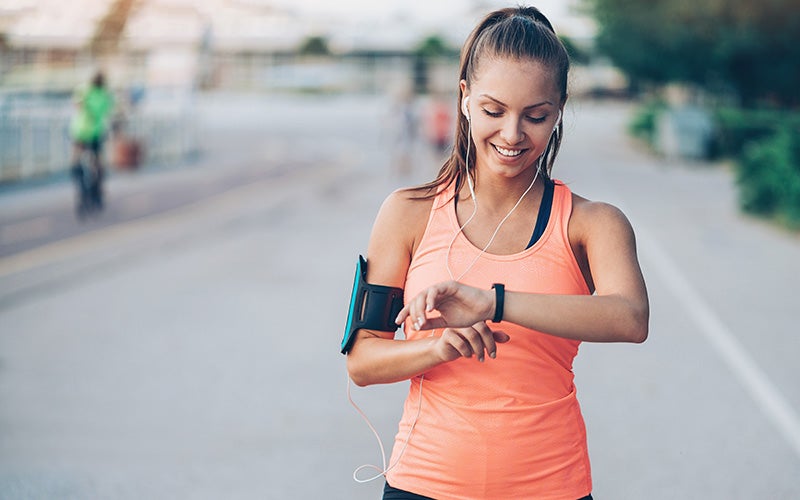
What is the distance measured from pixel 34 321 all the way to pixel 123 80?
88.9 ft

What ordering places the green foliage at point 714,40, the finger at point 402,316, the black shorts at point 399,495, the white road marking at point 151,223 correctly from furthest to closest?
the green foliage at point 714,40 < the white road marking at point 151,223 < the black shorts at point 399,495 < the finger at point 402,316

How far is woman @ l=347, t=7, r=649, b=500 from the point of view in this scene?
2.29 metres

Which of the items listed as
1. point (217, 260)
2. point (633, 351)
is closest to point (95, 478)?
point (633, 351)

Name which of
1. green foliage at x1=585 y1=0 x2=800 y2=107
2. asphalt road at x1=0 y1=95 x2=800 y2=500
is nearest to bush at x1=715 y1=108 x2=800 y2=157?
green foliage at x1=585 y1=0 x2=800 y2=107

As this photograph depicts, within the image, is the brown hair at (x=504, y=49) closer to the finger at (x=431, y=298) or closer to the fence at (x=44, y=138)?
the finger at (x=431, y=298)

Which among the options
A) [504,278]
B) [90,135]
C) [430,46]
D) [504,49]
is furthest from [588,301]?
[430,46]

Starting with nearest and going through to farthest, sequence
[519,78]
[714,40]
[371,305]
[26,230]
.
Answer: [519,78]
[371,305]
[26,230]
[714,40]

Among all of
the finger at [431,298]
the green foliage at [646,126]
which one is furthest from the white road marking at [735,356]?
the green foliage at [646,126]

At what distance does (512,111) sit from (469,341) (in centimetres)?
50

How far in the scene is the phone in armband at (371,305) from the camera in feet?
7.82

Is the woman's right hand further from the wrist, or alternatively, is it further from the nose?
the nose

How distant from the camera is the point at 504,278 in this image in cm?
229

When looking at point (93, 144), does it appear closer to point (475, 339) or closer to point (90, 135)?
point (90, 135)

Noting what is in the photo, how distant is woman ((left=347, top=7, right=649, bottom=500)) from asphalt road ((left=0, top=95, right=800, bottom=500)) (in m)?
0.52
